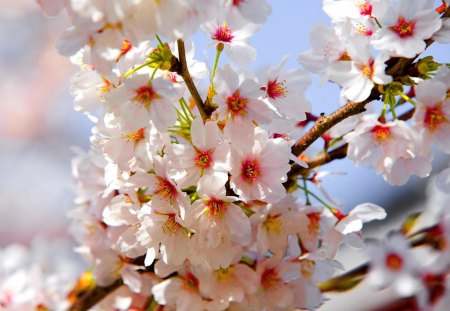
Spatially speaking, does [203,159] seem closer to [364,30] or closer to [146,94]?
[146,94]

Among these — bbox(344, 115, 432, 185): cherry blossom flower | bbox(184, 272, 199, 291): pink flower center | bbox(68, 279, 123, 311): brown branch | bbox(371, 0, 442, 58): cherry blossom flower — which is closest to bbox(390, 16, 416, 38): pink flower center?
bbox(371, 0, 442, 58): cherry blossom flower

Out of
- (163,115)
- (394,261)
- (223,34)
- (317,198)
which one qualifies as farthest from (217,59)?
A: (394,261)

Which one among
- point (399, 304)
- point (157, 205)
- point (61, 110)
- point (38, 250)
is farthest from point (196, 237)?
point (61, 110)

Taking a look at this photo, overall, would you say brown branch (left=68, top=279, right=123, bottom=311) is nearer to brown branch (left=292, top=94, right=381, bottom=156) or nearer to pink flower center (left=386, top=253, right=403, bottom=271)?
brown branch (left=292, top=94, right=381, bottom=156)

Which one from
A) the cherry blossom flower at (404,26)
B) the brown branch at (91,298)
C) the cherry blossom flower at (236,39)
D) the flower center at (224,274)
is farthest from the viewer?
the brown branch at (91,298)

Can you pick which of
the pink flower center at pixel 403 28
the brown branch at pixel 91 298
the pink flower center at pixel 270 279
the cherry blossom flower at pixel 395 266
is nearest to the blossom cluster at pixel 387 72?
the pink flower center at pixel 403 28

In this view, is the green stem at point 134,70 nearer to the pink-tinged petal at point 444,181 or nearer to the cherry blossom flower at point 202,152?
the cherry blossom flower at point 202,152

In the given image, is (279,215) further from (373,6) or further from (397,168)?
(373,6)
